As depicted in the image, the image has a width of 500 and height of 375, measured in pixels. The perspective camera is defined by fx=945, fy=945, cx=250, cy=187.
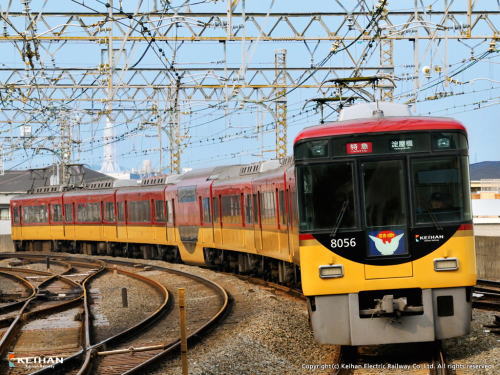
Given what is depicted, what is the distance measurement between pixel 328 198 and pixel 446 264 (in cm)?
151

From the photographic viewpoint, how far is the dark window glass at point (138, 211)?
31328mm

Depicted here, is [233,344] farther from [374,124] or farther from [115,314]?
[115,314]

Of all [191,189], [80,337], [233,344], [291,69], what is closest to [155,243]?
[191,189]

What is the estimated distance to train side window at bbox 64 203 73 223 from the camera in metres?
38.9

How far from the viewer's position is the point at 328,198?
10.8m

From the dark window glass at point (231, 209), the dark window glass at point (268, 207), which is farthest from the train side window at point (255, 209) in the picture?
the dark window glass at point (231, 209)

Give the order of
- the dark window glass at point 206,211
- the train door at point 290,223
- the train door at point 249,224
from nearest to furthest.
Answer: the train door at point 290,223, the train door at point 249,224, the dark window glass at point 206,211

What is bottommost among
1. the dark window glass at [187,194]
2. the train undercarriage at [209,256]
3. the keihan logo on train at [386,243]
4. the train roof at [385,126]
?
the train undercarriage at [209,256]

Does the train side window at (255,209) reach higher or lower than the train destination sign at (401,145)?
lower

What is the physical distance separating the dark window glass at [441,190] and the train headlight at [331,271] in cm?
103

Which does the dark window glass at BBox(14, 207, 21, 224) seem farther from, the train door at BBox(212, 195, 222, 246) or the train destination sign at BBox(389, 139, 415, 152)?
the train destination sign at BBox(389, 139, 415, 152)

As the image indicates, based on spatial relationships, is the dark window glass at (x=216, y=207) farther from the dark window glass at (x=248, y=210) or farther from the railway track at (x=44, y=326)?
the railway track at (x=44, y=326)

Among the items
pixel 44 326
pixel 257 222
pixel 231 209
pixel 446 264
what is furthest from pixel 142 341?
pixel 231 209

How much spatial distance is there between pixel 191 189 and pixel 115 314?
10.0 metres
